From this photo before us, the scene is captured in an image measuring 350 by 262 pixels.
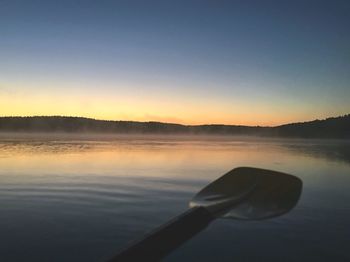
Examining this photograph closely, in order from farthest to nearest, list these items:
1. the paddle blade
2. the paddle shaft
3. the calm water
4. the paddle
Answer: the paddle blade
the calm water
the paddle
the paddle shaft

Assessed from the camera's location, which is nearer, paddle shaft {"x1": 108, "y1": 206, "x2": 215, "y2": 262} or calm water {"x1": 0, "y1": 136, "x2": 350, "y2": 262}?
paddle shaft {"x1": 108, "y1": 206, "x2": 215, "y2": 262}

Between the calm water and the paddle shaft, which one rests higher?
the paddle shaft

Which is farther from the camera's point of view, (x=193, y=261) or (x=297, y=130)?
(x=297, y=130)

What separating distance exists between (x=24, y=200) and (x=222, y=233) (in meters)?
5.50

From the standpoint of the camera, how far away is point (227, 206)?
26.0 feet

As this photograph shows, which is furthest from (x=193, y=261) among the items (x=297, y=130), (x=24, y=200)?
(x=297, y=130)

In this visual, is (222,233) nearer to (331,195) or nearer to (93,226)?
(93,226)

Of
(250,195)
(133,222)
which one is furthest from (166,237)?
(250,195)

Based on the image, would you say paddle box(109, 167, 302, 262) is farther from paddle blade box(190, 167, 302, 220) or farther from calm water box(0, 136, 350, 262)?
calm water box(0, 136, 350, 262)

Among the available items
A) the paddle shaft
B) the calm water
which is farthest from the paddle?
the calm water

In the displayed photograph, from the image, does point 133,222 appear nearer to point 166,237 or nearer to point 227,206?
point 166,237

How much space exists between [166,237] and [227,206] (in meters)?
3.01

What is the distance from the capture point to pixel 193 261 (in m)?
5.14

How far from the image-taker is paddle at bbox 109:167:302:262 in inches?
187
